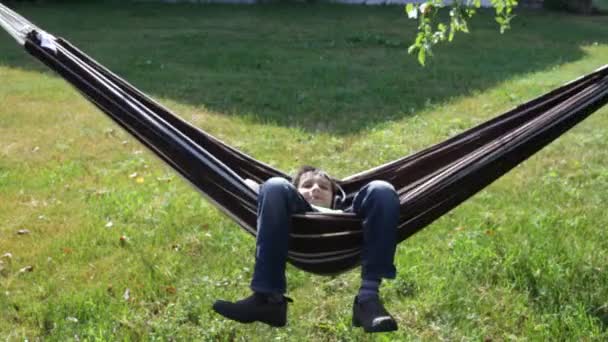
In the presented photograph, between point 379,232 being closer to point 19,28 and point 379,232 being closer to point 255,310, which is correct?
point 255,310

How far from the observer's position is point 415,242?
3410 millimetres

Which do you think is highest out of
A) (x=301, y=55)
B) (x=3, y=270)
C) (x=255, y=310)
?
(x=255, y=310)

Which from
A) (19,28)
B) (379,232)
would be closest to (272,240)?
(379,232)

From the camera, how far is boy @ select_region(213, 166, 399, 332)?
7.38 ft

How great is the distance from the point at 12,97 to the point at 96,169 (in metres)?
2.56

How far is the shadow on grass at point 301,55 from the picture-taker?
6352 millimetres

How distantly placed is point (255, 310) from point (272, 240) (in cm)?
22

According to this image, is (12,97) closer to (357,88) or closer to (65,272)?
(357,88)

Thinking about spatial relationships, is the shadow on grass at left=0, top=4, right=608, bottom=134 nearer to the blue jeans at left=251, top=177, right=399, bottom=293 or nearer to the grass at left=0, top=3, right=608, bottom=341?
the grass at left=0, top=3, right=608, bottom=341

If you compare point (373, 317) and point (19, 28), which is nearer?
point (373, 317)

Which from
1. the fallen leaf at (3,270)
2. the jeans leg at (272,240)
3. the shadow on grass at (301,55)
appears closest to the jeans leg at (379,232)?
the jeans leg at (272,240)

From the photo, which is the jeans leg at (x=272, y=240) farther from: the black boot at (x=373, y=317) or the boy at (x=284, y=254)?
the black boot at (x=373, y=317)

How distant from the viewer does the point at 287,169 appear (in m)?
4.47

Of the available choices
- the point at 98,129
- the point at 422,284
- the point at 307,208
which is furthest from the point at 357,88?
the point at 307,208
